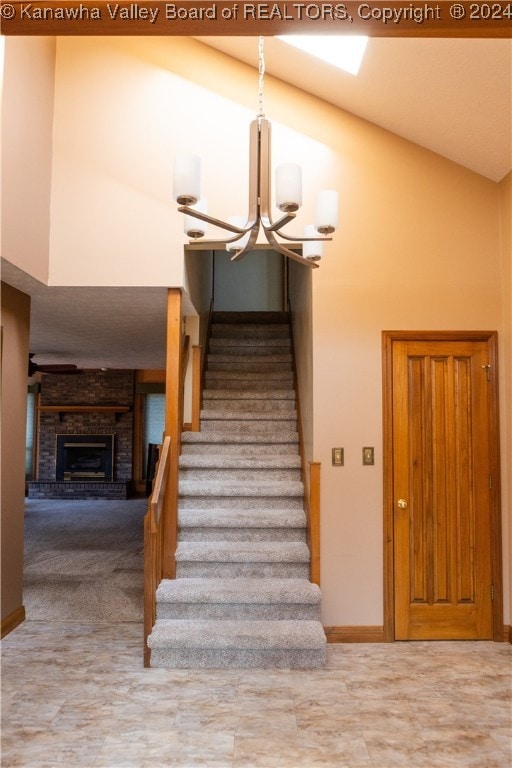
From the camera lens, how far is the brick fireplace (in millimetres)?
11180

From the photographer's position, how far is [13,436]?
13.7ft

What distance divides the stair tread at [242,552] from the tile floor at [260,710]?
65cm

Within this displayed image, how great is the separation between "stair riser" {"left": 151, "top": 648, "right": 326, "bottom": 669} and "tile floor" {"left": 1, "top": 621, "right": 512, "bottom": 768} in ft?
0.20

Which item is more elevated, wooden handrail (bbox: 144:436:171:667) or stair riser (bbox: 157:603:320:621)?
wooden handrail (bbox: 144:436:171:667)

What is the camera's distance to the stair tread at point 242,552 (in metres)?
3.99

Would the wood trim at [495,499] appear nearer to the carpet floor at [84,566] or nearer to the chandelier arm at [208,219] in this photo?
the chandelier arm at [208,219]

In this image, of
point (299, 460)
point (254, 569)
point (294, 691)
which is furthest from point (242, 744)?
point (299, 460)

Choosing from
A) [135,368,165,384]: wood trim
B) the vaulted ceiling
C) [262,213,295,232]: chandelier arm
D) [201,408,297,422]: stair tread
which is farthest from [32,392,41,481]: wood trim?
[262,213,295,232]: chandelier arm

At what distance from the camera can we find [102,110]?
13.3ft

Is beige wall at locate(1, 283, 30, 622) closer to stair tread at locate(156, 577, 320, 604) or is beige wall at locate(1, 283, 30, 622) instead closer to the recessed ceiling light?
stair tread at locate(156, 577, 320, 604)

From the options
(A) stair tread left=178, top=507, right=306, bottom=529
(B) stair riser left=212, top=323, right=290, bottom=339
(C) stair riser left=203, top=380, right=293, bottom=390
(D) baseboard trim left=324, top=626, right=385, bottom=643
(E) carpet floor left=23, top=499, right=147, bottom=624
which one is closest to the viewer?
(D) baseboard trim left=324, top=626, right=385, bottom=643

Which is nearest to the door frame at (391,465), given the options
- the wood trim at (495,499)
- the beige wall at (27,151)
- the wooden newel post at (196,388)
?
the wood trim at (495,499)

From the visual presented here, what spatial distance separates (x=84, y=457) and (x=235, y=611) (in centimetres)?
834

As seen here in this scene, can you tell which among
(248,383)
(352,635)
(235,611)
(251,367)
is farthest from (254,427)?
(352,635)
